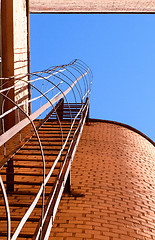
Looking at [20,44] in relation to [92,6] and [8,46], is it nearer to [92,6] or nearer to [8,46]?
[8,46]

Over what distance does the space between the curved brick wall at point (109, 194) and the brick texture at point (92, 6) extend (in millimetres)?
4965

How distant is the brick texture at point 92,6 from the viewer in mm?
12391

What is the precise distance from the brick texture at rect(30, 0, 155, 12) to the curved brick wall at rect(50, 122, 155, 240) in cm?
497

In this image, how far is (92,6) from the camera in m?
13.1

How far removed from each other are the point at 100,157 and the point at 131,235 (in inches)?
138

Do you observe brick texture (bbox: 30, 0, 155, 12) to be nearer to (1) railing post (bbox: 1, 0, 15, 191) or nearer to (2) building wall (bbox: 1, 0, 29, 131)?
(2) building wall (bbox: 1, 0, 29, 131)

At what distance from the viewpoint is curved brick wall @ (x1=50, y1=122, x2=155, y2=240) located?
15.2ft

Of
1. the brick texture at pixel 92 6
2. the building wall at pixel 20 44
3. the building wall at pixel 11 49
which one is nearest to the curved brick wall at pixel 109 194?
the building wall at pixel 11 49

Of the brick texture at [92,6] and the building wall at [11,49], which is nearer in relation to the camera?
the building wall at [11,49]

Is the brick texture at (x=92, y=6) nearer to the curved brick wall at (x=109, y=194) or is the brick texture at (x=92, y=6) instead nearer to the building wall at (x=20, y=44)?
the building wall at (x=20, y=44)

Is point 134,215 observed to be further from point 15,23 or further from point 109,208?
point 15,23

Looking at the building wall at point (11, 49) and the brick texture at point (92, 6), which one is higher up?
the brick texture at point (92, 6)

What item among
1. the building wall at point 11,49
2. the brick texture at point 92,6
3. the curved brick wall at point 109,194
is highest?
the brick texture at point 92,6

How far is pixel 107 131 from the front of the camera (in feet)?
36.2
